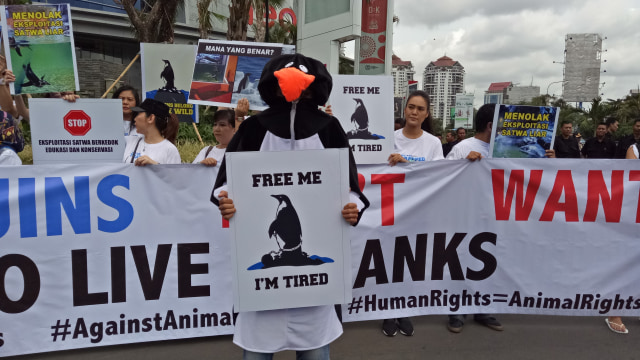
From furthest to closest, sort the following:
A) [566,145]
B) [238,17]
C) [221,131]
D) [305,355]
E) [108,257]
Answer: [238,17], [566,145], [221,131], [108,257], [305,355]

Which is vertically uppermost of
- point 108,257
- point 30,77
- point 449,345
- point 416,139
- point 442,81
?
point 442,81

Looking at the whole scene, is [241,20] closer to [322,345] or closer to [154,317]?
[154,317]

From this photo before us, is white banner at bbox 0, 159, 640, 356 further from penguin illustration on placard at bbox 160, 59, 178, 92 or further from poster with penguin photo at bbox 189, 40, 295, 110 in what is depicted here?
penguin illustration on placard at bbox 160, 59, 178, 92

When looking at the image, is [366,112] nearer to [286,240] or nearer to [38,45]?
[286,240]

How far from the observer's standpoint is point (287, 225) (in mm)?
1934

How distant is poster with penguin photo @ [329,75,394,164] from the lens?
3.67 metres

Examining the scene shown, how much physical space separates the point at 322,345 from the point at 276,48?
289 cm

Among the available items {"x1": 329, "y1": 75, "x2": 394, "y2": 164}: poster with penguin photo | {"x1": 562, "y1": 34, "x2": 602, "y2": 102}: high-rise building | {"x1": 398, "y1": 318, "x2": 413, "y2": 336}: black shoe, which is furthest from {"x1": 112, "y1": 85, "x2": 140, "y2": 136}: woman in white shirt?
{"x1": 562, "y1": 34, "x2": 602, "y2": 102}: high-rise building

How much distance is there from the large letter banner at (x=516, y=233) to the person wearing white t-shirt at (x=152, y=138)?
156cm

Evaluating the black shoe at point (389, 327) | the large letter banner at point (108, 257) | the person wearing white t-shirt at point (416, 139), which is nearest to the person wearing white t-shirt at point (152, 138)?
the large letter banner at point (108, 257)

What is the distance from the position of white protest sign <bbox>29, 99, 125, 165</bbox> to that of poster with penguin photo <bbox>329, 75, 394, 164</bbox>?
1.75m

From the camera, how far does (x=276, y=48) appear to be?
4.17 metres

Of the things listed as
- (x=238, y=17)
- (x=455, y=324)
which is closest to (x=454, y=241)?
(x=455, y=324)

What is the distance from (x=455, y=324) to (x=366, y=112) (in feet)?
6.01
